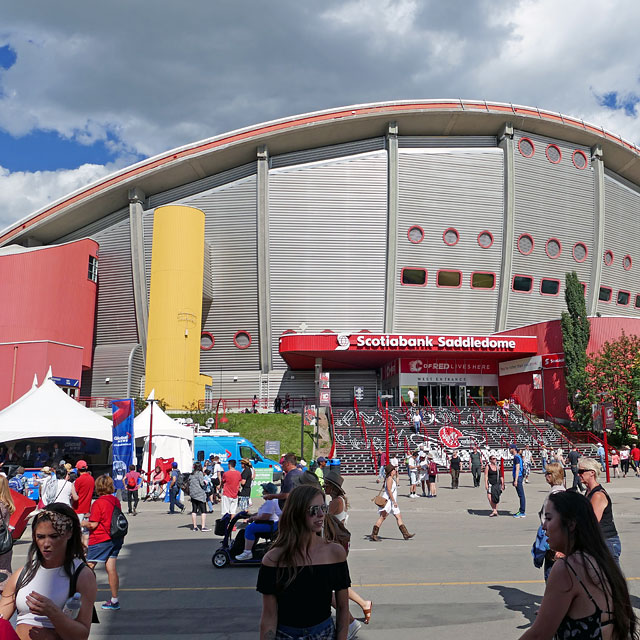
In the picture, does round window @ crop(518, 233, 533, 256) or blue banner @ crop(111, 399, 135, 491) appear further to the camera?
round window @ crop(518, 233, 533, 256)

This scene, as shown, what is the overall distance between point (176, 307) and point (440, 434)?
19339mm

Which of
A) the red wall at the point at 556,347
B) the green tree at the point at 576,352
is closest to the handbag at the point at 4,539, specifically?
the green tree at the point at 576,352

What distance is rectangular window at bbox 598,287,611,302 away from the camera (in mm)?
51688

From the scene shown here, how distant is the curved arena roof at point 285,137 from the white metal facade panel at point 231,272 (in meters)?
2.48

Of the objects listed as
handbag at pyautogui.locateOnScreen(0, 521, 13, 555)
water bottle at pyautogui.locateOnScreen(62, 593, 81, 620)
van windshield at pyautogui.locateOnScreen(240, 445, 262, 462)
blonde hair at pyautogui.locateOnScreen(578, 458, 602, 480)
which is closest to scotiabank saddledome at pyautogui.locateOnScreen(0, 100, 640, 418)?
van windshield at pyautogui.locateOnScreen(240, 445, 262, 462)

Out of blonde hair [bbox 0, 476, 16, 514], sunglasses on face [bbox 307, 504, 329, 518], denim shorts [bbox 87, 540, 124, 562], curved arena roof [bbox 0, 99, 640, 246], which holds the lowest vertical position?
denim shorts [bbox 87, 540, 124, 562]

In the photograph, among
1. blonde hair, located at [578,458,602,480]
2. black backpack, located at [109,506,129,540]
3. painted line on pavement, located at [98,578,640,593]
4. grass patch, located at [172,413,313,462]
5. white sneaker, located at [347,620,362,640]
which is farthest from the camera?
grass patch, located at [172,413,313,462]

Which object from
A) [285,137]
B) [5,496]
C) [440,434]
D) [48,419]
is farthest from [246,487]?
[285,137]

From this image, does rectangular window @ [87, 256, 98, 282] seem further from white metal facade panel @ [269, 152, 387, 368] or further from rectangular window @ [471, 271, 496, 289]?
rectangular window @ [471, 271, 496, 289]

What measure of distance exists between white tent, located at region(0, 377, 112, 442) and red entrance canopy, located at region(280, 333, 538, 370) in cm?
1993

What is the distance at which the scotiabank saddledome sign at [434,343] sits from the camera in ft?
135

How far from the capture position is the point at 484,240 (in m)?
48.0

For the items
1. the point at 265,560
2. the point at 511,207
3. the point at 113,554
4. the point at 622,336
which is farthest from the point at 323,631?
the point at 511,207

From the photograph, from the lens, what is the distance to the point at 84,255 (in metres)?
46.1
